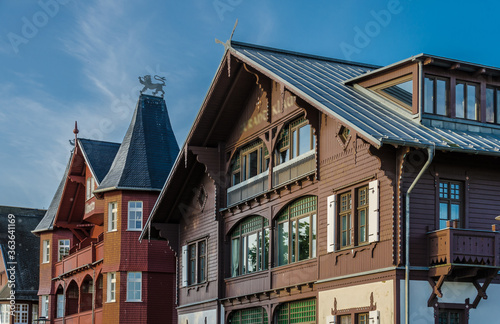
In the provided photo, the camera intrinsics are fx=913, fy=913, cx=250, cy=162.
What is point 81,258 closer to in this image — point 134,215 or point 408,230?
point 134,215

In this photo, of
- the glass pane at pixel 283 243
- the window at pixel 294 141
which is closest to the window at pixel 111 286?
the glass pane at pixel 283 243

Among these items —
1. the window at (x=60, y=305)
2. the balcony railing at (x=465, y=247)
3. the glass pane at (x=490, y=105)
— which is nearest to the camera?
the balcony railing at (x=465, y=247)

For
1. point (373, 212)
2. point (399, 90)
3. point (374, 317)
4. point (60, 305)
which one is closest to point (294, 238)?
point (373, 212)

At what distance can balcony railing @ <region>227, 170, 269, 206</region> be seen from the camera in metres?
32.0

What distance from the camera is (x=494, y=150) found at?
23.8 meters

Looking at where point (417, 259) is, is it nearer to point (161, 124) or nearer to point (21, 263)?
point (161, 124)

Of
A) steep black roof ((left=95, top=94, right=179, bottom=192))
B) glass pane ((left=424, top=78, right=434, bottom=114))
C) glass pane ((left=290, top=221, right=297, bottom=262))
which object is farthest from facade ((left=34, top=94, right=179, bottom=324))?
glass pane ((left=424, top=78, right=434, bottom=114))

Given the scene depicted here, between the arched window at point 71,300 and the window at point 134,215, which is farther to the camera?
the arched window at point 71,300

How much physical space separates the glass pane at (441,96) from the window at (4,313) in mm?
46962

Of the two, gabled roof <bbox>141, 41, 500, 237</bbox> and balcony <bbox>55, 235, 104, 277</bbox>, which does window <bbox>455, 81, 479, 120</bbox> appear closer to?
gabled roof <bbox>141, 41, 500, 237</bbox>

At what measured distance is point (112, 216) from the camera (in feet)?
148

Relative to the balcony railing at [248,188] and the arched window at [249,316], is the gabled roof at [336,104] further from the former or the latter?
the arched window at [249,316]

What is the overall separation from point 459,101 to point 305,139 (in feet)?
18.2

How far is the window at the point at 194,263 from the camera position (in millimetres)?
36562
